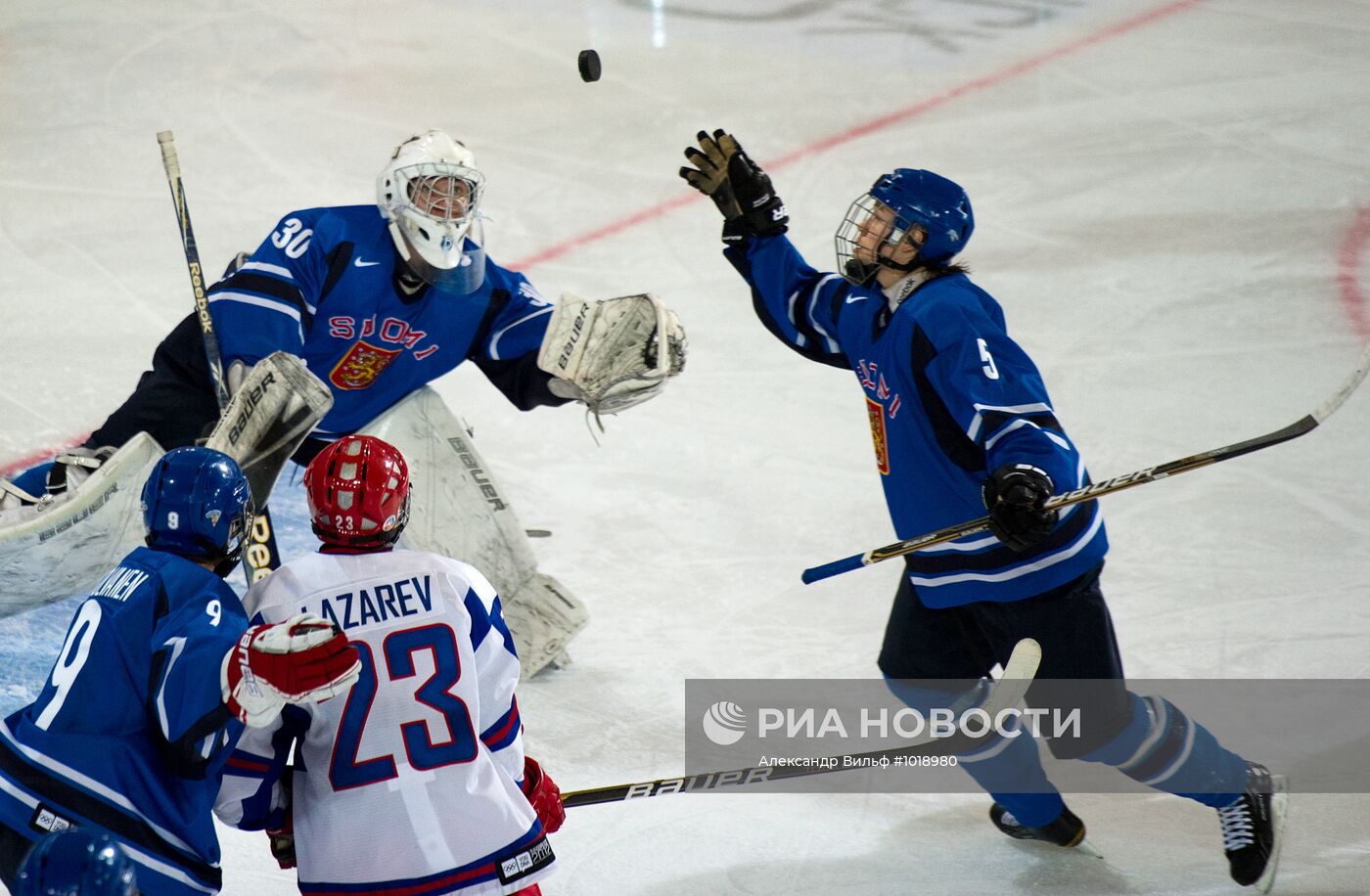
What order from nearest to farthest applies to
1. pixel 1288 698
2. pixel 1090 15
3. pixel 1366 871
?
1. pixel 1366 871
2. pixel 1288 698
3. pixel 1090 15

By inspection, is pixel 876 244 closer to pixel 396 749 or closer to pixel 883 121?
pixel 396 749

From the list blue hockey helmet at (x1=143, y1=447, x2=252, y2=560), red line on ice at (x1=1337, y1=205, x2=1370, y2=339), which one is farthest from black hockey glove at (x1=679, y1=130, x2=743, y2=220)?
red line on ice at (x1=1337, y1=205, x2=1370, y2=339)

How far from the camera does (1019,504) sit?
99.7 inches

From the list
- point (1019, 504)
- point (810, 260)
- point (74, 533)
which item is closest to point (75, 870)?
point (1019, 504)

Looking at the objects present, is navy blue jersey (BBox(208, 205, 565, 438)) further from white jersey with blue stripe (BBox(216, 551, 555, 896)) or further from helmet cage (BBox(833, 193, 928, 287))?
white jersey with blue stripe (BBox(216, 551, 555, 896))

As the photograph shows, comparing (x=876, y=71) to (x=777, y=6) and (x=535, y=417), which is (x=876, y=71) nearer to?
(x=777, y=6)

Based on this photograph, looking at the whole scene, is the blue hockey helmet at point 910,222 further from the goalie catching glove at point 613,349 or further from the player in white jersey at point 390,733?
the player in white jersey at point 390,733

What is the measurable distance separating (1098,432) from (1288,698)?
4.41 feet

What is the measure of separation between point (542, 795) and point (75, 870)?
846 mm

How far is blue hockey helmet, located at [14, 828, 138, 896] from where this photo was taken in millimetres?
1600

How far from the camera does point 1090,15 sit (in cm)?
823

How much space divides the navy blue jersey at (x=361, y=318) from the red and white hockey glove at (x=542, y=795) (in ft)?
4.10

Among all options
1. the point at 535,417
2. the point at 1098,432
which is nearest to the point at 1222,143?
the point at 1098,432

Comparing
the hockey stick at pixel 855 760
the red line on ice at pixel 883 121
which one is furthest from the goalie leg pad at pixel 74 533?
the red line on ice at pixel 883 121
